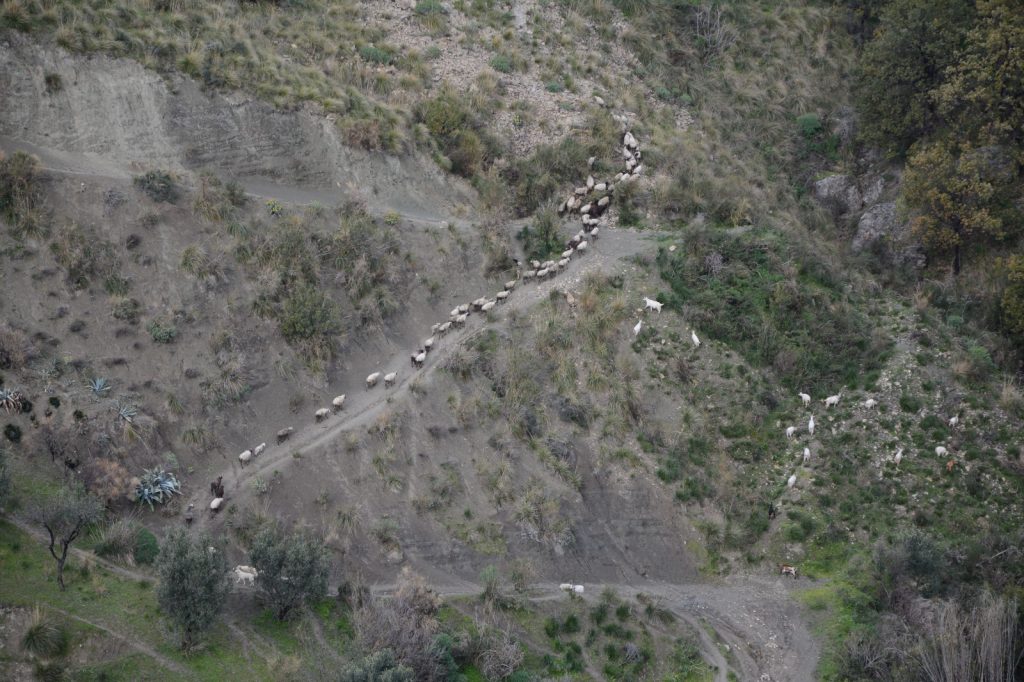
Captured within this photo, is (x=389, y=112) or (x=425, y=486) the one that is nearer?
(x=425, y=486)

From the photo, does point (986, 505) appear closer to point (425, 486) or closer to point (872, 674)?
point (872, 674)

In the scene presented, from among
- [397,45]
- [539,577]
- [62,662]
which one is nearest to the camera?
[62,662]

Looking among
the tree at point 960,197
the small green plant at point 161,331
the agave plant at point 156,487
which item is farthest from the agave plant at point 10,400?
the tree at point 960,197

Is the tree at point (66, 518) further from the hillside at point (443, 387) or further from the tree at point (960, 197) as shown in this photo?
the tree at point (960, 197)

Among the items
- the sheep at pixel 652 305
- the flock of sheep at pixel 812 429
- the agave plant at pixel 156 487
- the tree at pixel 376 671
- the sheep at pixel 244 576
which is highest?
the sheep at pixel 652 305

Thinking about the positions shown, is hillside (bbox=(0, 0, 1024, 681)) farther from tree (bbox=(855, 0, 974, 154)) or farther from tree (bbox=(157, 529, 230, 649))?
tree (bbox=(855, 0, 974, 154))

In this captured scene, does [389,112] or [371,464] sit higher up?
[389,112]

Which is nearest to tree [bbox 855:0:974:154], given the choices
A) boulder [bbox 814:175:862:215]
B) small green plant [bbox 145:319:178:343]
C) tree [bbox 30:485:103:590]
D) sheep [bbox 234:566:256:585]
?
boulder [bbox 814:175:862:215]

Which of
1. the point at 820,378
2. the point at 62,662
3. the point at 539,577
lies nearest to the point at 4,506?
the point at 62,662
